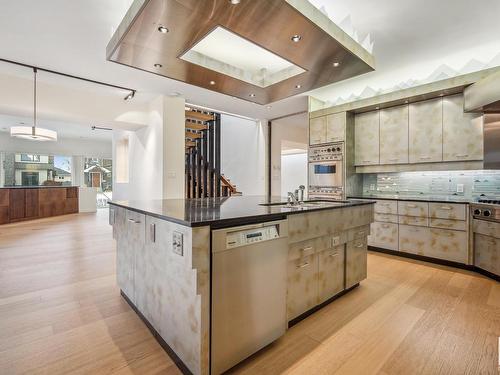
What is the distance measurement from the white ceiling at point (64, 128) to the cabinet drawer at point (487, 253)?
9.39 metres

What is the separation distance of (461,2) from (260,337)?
3443 mm

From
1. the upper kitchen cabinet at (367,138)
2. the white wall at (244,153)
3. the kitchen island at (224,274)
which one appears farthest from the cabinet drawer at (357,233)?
the white wall at (244,153)

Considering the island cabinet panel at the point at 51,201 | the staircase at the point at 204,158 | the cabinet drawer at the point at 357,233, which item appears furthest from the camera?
the island cabinet panel at the point at 51,201

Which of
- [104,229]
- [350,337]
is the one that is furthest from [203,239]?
[104,229]

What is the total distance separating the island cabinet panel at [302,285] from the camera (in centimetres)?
186

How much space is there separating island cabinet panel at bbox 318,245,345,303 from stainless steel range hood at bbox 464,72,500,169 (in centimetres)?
254

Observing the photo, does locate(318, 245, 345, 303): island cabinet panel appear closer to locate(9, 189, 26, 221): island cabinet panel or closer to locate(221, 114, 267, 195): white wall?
locate(221, 114, 267, 195): white wall

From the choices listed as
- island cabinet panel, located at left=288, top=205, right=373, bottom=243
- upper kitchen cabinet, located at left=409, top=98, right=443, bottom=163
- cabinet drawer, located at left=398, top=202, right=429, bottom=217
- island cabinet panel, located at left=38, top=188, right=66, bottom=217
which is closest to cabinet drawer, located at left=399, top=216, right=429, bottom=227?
cabinet drawer, located at left=398, top=202, right=429, bottom=217

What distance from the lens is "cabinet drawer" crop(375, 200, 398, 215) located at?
12.6 feet

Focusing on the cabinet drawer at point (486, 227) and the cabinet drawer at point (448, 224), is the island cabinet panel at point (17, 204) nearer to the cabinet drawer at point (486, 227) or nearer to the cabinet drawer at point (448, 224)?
the cabinet drawer at point (448, 224)

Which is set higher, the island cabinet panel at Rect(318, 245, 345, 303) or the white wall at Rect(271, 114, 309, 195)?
→ the white wall at Rect(271, 114, 309, 195)

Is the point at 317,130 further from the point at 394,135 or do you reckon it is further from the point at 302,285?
the point at 302,285

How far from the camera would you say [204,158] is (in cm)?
666

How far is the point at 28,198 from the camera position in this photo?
284 inches
